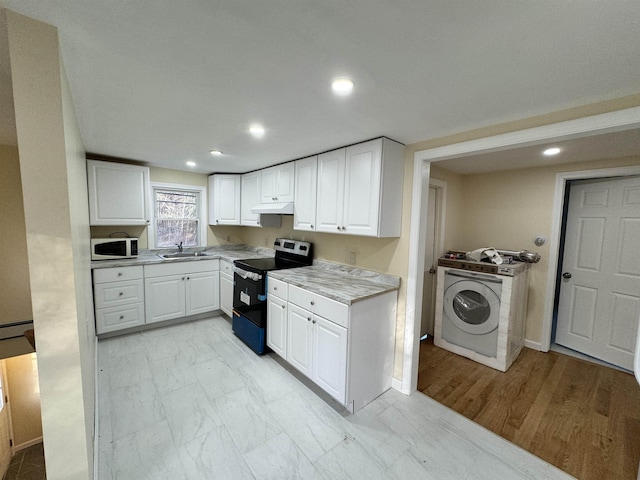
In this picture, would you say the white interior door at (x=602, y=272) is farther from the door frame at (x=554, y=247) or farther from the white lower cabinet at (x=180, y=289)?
the white lower cabinet at (x=180, y=289)

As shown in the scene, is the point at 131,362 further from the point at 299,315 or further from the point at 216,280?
the point at 299,315

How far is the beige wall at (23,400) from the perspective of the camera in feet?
8.61

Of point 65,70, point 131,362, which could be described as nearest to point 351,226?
point 65,70

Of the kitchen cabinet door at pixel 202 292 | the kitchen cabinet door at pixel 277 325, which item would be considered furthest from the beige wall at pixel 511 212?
the kitchen cabinet door at pixel 202 292

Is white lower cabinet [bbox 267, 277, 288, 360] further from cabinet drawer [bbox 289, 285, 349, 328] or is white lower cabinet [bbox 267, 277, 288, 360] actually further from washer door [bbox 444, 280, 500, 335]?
washer door [bbox 444, 280, 500, 335]

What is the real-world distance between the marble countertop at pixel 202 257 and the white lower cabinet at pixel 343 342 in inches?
63.3

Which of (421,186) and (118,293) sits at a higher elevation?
(421,186)

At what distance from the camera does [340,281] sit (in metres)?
2.48

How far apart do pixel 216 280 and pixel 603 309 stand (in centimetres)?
482

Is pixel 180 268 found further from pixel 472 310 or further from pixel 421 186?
pixel 472 310

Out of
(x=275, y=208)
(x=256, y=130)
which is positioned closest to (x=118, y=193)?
(x=275, y=208)

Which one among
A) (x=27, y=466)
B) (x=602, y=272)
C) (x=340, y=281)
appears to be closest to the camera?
(x=27, y=466)

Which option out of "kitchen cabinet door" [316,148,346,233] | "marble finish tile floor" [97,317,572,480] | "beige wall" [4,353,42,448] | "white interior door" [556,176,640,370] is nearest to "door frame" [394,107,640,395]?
"marble finish tile floor" [97,317,572,480]

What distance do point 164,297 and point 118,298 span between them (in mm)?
487
